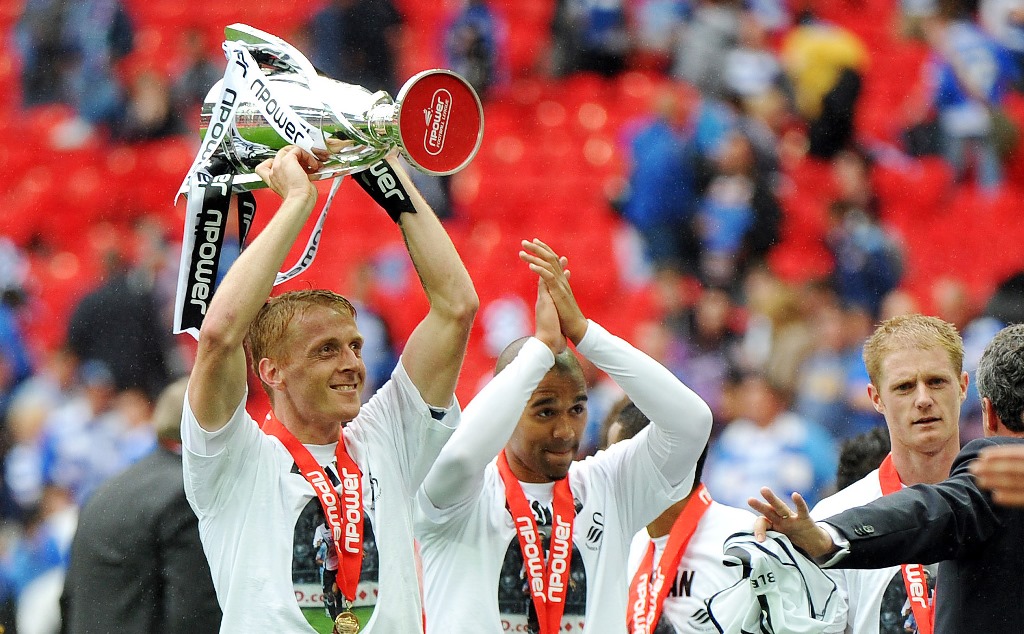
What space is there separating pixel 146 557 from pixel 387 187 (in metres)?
1.73

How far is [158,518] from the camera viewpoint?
458cm

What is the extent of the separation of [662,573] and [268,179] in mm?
1726

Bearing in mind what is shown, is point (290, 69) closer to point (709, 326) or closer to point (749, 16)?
point (709, 326)

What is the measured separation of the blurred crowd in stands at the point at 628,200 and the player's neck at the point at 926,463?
368 cm

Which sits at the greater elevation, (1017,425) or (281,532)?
(1017,425)

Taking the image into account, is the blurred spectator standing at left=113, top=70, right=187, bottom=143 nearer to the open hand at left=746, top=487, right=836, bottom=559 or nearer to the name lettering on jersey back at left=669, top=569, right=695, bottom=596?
the name lettering on jersey back at left=669, top=569, right=695, bottom=596

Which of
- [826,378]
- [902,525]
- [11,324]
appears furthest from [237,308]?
[11,324]

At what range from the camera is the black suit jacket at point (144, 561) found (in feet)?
15.0

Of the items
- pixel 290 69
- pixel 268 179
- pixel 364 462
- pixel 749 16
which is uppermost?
pixel 749 16

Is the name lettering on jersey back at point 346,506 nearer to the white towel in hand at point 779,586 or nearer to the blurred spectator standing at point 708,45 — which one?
the white towel in hand at point 779,586

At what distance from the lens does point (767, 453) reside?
8008mm

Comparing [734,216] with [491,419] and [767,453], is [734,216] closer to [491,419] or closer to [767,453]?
[767,453]

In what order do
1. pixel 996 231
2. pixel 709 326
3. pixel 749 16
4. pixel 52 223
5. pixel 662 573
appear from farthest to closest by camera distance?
pixel 52 223, pixel 749 16, pixel 996 231, pixel 709 326, pixel 662 573

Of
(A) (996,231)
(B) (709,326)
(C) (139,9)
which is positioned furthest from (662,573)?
(C) (139,9)
